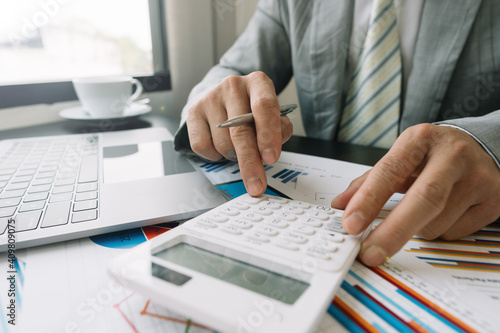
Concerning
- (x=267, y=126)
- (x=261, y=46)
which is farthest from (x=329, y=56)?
(x=267, y=126)

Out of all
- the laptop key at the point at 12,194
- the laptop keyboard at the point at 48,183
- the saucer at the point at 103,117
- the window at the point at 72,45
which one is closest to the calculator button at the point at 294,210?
the laptop keyboard at the point at 48,183

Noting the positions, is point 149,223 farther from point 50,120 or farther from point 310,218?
point 50,120

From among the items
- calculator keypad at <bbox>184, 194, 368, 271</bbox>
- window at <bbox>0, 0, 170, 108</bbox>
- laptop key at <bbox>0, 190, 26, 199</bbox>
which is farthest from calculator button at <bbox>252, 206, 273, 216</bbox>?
window at <bbox>0, 0, 170, 108</bbox>

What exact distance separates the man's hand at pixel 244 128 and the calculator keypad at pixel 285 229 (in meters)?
0.04

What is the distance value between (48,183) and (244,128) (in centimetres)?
24

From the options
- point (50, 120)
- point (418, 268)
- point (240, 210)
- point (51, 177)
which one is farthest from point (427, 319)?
point (50, 120)

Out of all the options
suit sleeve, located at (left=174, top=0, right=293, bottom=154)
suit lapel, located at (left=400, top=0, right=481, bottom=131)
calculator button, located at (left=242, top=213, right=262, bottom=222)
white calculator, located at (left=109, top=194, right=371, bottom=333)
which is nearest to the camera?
white calculator, located at (left=109, top=194, right=371, bottom=333)

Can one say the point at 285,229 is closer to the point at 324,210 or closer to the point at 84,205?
the point at 324,210

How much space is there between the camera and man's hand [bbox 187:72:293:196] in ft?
1.19

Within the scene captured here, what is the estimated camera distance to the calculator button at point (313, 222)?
0.86 feet

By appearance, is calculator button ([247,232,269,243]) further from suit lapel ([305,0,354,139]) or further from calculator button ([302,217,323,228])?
suit lapel ([305,0,354,139])

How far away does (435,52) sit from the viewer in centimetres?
55

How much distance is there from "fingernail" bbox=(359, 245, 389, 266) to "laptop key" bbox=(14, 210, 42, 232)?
0.28 m

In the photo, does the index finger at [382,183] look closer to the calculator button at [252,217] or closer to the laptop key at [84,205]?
the calculator button at [252,217]
